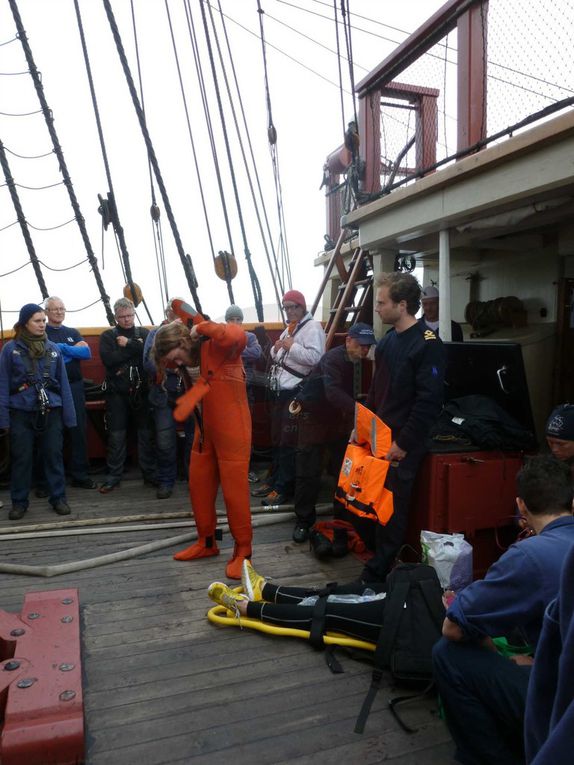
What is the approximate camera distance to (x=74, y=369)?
5.66 meters

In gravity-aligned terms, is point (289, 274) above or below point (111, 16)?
below

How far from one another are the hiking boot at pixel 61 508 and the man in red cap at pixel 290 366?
1.68m

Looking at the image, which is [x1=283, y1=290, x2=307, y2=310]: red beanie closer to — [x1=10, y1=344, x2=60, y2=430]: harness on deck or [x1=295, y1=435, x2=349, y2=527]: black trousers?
[x1=295, y1=435, x2=349, y2=527]: black trousers

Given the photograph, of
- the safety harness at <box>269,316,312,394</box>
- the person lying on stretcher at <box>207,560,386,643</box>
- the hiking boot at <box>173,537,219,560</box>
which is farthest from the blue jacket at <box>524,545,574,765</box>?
the safety harness at <box>269,316,312,394</box>

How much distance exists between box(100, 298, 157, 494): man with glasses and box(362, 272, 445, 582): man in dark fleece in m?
2.89

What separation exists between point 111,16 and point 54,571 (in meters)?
4.50

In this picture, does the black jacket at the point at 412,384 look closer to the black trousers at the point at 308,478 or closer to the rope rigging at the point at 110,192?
the black trousers at the point at 308,478

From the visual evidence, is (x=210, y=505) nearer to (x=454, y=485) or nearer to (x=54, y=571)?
(x=54, y=571)

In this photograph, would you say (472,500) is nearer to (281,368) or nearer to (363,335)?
(363,335)

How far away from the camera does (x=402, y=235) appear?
5.18m

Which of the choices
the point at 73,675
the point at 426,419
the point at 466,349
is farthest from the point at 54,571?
the point at 466,349

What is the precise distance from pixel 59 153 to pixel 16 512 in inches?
167

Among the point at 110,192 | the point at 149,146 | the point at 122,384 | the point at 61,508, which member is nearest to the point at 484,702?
the point at 61,508

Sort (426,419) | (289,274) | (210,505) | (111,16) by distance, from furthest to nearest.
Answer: (289,274) < (111,16) < (210,505) < (426,419)
